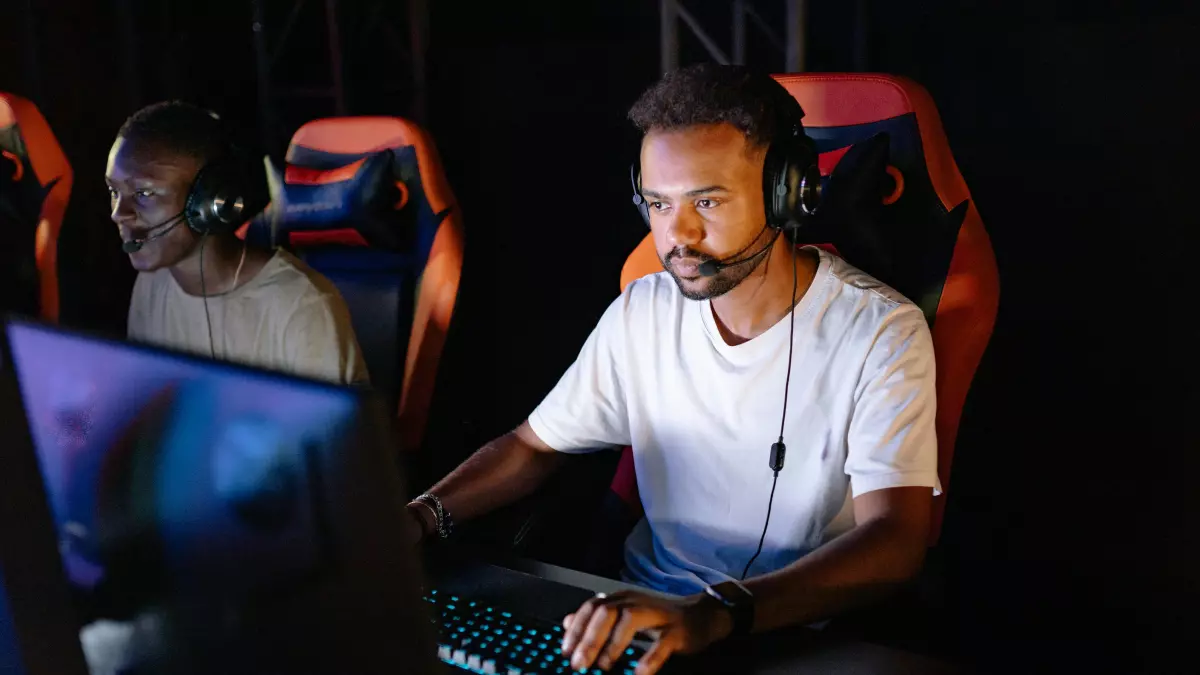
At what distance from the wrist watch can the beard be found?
0.43 m

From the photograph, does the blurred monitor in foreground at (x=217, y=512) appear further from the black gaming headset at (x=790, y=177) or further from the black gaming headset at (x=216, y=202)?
the black gaming headset at (x=216, y=202)

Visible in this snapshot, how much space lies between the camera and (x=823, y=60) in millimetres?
2777

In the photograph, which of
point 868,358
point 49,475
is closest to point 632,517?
point 868,358

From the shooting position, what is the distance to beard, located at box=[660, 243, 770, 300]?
127cm

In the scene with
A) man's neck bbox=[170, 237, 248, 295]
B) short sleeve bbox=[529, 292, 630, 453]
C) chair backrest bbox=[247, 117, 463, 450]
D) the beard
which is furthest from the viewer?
chair backrest bbox=[247, 117, 463, 450]

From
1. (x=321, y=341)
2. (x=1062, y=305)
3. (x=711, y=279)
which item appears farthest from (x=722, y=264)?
(x=1062, y=305)

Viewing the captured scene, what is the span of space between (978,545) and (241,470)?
2.14 metres

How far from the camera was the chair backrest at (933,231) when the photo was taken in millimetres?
1279

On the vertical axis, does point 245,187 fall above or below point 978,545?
above

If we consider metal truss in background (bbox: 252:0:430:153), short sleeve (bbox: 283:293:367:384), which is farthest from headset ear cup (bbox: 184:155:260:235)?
metal truss in background (bbox: 252:0:430:153)

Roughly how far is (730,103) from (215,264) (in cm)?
100

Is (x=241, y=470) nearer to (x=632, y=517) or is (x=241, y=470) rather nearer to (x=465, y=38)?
(x=632, y=517)

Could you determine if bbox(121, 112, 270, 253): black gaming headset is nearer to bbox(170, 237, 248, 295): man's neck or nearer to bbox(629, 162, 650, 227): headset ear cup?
bbox(170, 237, 248, 295): man's neck

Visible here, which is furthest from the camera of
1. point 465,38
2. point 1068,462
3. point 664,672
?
point 465,38
